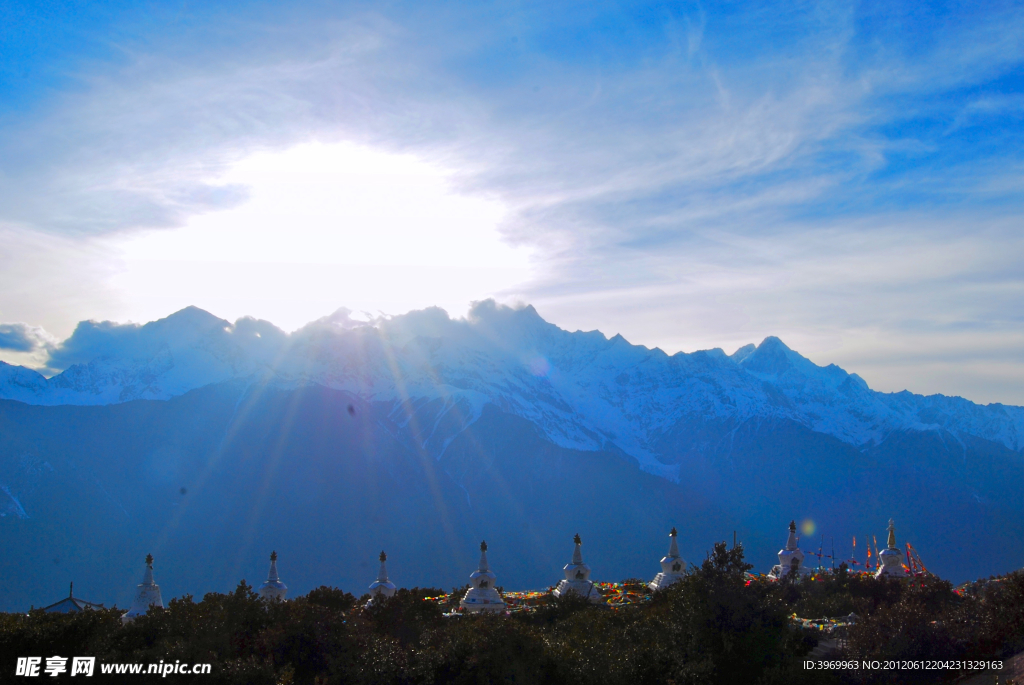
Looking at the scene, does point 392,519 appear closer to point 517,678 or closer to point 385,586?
point 385,586

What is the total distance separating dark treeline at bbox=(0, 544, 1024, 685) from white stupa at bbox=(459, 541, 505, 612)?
59.3ft

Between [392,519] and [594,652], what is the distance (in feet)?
538

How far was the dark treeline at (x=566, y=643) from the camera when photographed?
88.7 ft

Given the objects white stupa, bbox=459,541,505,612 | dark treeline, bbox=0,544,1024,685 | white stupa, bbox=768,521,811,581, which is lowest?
white stupa, bbox=459,541,505,612

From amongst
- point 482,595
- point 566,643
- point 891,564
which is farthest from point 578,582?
point 566,643

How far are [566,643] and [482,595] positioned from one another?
22.2m

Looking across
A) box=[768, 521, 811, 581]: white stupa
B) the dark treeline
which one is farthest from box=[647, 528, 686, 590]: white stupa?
the dark treeline

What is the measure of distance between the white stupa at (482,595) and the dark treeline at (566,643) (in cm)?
1807

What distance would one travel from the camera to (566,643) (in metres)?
31.5

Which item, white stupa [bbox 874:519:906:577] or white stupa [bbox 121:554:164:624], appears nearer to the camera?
white stupa [bbox 121:554:164:624]

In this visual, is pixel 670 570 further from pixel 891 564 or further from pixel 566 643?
pixel 566 643

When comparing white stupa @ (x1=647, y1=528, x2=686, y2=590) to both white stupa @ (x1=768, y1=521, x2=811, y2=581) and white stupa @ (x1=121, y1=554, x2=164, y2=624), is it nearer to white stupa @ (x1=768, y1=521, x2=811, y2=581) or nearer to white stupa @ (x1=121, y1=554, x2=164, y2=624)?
white stupa @ (x1=768, y1=521, x2=811, y2=581)

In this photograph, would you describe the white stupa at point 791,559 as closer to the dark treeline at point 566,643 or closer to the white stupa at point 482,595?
the white stupa at point 482,595

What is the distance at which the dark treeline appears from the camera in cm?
2705
